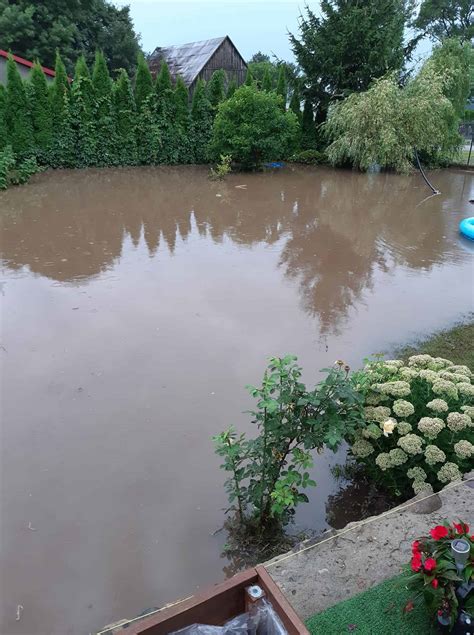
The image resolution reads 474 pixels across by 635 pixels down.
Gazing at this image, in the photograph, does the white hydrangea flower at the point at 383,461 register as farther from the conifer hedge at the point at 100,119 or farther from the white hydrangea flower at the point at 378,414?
the conifer hedge at the point at 100,119

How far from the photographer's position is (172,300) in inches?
249

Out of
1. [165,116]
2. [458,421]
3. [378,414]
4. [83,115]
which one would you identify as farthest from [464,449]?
[165,116]

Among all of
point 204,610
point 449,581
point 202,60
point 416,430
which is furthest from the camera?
point 202,60

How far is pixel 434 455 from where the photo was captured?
2.93m

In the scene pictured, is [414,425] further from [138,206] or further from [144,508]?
Answer: [138,206]

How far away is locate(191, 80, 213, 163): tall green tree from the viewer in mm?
16312

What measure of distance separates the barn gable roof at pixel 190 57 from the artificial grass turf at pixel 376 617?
2206cm

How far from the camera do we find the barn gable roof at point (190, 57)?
21.3m

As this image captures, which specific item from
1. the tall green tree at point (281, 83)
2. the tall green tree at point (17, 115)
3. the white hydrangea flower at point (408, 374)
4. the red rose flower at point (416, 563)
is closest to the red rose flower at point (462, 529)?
the red rose flower at point (416, 563)

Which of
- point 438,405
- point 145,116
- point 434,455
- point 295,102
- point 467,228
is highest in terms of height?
point 295,102

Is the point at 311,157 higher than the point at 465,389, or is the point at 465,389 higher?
the point at 311,157

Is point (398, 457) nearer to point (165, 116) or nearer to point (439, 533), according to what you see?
point (439, 533)

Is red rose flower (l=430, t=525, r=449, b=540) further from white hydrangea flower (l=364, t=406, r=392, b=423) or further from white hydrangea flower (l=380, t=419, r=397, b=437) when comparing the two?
Result: white hydrangea flower (l=364, t=406, r=392, b=423)

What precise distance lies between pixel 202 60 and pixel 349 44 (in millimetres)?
8016
